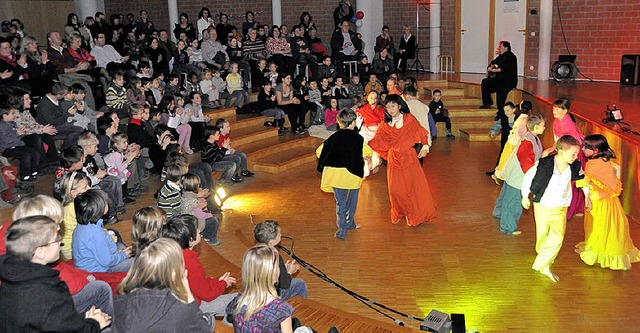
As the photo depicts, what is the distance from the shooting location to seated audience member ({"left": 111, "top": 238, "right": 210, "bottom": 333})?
118 inches

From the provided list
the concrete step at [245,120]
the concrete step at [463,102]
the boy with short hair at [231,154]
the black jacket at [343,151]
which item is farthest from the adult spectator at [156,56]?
the black jacket at [343,151]

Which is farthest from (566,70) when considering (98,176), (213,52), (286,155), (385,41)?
(98,176)

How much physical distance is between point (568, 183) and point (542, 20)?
30.7 feet

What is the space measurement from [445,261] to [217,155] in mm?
3705

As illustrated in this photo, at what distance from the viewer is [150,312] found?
300 cm

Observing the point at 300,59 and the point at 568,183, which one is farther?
the point at 300,59

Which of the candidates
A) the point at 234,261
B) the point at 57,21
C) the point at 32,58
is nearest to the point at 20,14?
the point at 57,21

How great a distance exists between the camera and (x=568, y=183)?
18.1 ft

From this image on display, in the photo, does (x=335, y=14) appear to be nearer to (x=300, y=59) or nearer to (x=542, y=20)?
(x=300, y=59)

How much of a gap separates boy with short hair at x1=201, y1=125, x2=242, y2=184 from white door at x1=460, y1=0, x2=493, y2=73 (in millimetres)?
8407

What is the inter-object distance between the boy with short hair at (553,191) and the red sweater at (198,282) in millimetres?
2891

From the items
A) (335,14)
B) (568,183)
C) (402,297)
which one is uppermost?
(335,14)

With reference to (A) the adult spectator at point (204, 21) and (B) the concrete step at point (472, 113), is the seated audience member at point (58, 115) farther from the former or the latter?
(B) the concrete step at point (472, 113)

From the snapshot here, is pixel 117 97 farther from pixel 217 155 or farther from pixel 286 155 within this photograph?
pixel 286 155
